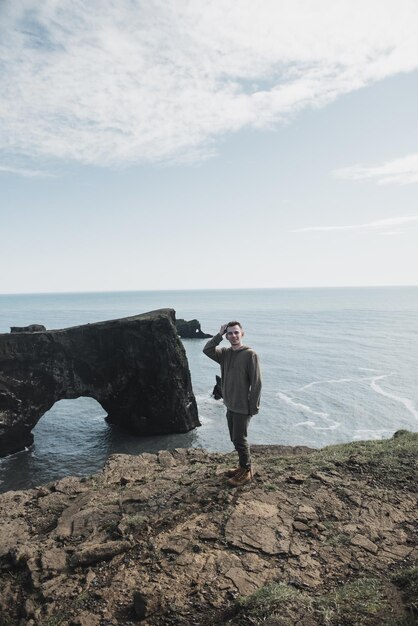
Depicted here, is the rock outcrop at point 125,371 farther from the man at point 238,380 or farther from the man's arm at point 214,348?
the man at point 238,380

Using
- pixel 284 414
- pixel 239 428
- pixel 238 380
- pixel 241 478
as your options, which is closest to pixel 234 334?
pixel 238 380

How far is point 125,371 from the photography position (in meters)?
36.2

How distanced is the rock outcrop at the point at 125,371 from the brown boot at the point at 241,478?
26.7 metres

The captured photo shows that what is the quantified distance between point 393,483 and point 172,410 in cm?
2734

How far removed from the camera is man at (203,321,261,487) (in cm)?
Answer: 823

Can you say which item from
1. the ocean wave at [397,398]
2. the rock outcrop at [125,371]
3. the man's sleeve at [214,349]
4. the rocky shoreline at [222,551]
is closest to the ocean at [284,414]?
the ocean wave at [397,398]

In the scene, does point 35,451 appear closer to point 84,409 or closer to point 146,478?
point 84,409

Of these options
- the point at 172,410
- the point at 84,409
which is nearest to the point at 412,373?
the point at 172,410

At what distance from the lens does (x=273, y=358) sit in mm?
65938

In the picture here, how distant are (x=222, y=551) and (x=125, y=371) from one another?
30565 millimetres

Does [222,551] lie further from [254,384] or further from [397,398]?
[397,398]

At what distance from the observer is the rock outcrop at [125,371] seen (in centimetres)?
3381

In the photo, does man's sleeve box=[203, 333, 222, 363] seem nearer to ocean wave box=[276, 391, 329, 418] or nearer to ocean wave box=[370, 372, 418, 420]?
ocean wave box=[276, 391, 329, 418]

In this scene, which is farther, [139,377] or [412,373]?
[412,373]
